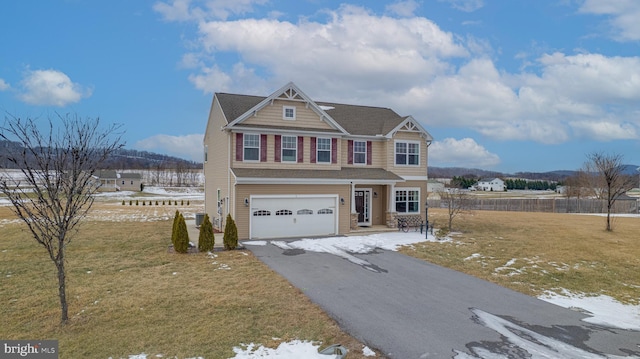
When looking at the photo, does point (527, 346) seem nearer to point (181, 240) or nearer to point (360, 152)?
point (181, 240)

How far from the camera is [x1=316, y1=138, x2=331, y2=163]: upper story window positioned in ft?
65.2

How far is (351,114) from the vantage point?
76.5ft

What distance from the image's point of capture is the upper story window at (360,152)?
70.5 ft

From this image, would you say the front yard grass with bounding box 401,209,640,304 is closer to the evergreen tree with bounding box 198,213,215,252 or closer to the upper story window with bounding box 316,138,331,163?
the upper story window with bounding box 316,138,331,163

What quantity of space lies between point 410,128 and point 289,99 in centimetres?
744

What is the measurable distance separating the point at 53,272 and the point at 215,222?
33.3ft

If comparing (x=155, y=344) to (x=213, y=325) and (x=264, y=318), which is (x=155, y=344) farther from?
(x=264, y=318)

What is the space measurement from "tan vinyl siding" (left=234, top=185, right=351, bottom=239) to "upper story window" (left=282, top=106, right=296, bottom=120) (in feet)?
12.1

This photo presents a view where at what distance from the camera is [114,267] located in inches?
474

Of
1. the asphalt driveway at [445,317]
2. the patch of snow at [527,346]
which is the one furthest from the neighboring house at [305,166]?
the patch of snow at [527,346]

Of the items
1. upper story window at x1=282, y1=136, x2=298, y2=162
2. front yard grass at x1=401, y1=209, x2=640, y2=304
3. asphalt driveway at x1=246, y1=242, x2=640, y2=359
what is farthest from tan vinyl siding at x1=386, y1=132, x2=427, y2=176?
asphalt driveway at x1=246, y1=242, x2=640, y2=359

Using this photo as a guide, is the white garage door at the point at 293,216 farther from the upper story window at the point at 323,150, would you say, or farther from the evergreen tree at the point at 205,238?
the evergreen tree at the point at 205,238

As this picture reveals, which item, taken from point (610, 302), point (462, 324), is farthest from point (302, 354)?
point (610, 302)

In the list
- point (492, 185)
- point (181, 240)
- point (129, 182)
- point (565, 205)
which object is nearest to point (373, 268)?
point (181, 240)
